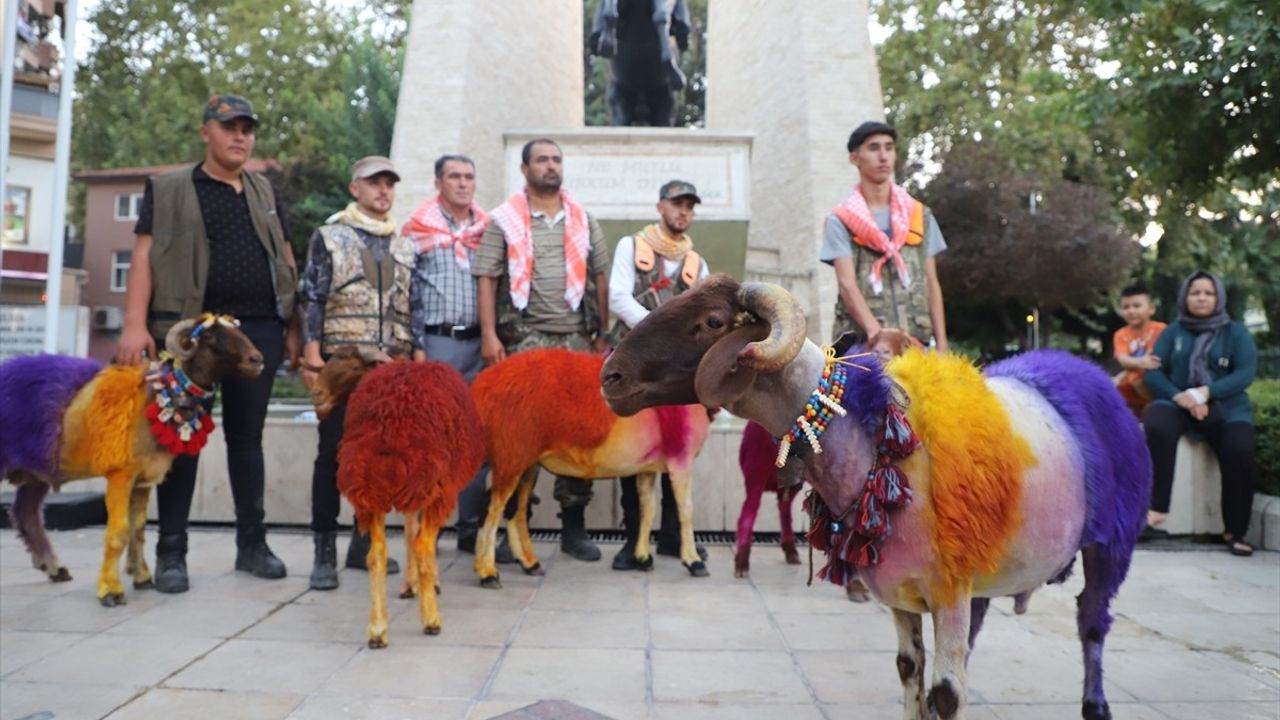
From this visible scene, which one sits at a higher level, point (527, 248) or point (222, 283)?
point (527, 248)

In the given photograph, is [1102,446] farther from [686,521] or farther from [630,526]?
[630,526]

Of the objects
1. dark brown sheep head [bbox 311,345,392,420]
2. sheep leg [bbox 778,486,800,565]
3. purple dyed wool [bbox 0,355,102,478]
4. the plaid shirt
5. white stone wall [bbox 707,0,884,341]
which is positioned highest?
white stone wall [bbox 707,0,884,341]

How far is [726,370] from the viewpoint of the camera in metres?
2.53

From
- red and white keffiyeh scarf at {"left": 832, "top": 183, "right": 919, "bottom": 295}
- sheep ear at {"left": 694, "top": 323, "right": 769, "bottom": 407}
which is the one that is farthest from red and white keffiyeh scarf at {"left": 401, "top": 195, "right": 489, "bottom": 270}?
sheep ear at {"left": 694, "top": 323, "right": 769, "bottom": 407}

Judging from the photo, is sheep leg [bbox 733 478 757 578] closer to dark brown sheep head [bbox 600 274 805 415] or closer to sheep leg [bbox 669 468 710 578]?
sheep leg [bbox 669 468 710 578]

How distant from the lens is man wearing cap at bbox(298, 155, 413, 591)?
5.24m

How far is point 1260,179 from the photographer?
1019 cm

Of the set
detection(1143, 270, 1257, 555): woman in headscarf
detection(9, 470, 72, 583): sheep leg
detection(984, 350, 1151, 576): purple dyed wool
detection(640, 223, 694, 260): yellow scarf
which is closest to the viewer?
detection(984, 350, 1151, 576): purple dyed wool

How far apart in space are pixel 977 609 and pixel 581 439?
243 centimetres

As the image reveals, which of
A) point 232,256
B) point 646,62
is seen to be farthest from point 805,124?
point 232,256

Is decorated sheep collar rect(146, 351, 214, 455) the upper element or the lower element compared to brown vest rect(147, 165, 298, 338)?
lower

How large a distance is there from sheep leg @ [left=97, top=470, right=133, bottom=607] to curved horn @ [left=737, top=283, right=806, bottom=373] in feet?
12.8

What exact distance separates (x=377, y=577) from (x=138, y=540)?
196cm

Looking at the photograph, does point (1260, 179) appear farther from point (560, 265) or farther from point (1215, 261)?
point (1215, 261)
